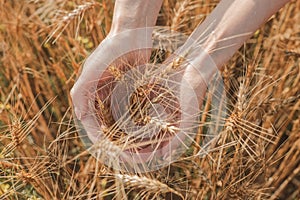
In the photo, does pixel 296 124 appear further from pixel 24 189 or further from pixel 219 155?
pixel 24 189

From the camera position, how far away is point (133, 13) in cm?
102

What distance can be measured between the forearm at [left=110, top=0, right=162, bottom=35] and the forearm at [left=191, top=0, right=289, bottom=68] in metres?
0.09

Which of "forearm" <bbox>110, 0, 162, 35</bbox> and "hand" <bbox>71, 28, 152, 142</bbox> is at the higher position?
"forearm" <bbox>110, 0, 162, 35</bbox>

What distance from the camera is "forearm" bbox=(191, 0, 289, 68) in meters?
0.99

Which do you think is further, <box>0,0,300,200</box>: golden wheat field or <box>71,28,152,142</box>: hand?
<box>0,0,300,200</box>: golden wheat field

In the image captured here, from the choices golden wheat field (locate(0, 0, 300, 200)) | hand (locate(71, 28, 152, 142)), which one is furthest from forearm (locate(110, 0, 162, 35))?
golden wheat field (locate(0, 0, 300, 200))

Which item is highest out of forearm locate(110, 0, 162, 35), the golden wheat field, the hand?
forearm locate(110, 0, 162, 35)

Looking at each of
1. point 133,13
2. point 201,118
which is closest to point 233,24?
point 133,13

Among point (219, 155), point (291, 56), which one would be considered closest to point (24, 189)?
point (219, 155)

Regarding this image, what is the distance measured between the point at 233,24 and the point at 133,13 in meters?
0.15

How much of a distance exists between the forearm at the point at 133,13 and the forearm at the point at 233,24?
0.29 ft

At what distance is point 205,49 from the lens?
1.00m

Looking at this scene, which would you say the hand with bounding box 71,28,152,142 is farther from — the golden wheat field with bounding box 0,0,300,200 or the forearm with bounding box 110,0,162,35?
the golden wheat field with bounding box 0,0,300,200

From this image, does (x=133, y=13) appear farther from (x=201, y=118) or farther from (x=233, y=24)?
(x=201, y=118)
